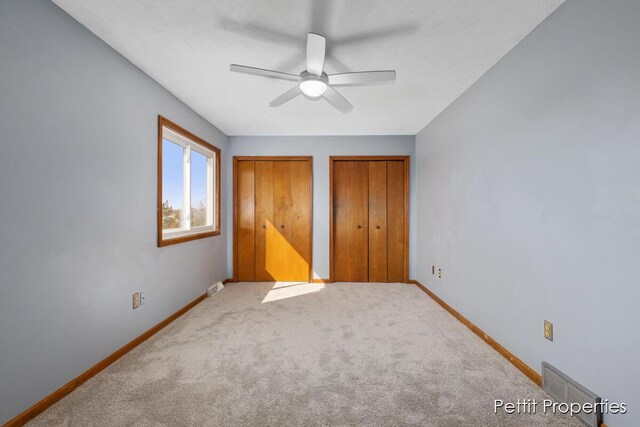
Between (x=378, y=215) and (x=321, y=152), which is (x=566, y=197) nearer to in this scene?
(x=378, y=215)

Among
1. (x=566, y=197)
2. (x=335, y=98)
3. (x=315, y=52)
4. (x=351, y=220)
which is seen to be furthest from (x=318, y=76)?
(x=351, y=220)

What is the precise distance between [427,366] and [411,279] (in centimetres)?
239

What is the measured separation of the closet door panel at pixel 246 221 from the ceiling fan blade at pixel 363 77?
101 inches

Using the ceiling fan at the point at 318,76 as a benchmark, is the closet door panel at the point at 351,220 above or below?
below

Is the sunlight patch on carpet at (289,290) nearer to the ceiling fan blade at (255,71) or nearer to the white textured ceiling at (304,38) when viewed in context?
the white textured ceiling at (304,38)

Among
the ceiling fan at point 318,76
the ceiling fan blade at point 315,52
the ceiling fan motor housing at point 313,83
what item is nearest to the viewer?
the ceiling fan blade at point 315,52

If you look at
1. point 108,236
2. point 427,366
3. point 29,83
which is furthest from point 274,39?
point 427,366

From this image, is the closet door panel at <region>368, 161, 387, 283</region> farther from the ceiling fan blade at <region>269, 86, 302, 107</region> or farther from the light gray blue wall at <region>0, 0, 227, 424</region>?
the light gray blue wall at <region>0, 0, 227, 424</region>

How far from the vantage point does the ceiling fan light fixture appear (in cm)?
193

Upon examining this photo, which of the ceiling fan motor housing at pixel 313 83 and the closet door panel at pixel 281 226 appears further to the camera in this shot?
the closet door panel at pixel 281 226

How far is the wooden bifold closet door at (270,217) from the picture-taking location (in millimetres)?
4195

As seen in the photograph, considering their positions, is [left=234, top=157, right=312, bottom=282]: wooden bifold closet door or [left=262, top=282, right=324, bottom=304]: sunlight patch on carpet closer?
[left=262, top=282, right=324, bottom=304]: sunlight patch on carpet

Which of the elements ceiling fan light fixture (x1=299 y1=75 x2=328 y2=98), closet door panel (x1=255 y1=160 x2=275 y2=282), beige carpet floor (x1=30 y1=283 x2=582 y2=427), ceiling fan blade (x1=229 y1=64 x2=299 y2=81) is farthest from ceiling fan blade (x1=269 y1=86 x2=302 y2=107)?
beige carpet floor (x1=30 y1=283 x2=582 y2=427)

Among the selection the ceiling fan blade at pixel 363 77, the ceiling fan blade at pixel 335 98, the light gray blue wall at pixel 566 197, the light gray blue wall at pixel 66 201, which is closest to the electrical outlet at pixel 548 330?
the light gray blue wall at pixel 566 197
